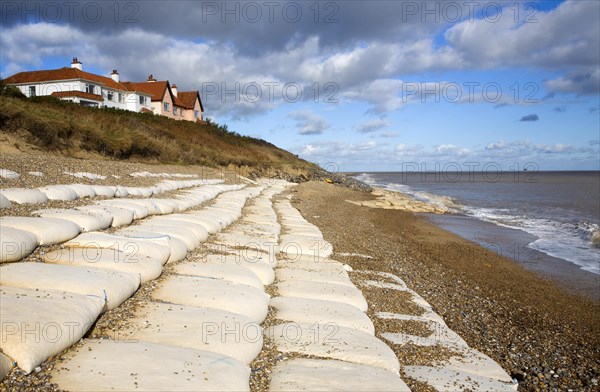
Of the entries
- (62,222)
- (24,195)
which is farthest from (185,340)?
(24,195)

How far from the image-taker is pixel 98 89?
3625 cm

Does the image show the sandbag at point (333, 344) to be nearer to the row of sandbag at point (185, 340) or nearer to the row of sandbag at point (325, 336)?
the row of sandbag at point (325, 336)

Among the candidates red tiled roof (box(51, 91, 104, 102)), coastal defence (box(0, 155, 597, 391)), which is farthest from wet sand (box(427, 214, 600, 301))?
red tiled roof (box(51, 91, 104, 102))

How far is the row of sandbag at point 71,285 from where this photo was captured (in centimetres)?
273

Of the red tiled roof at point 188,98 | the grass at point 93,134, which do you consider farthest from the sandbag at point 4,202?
the red tiled roof at point 188,98

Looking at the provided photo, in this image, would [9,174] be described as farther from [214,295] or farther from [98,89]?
[98,89]

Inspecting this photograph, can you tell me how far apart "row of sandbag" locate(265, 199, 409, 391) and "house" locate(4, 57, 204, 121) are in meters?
29.2

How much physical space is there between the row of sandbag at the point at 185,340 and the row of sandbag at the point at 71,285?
18 centimetres

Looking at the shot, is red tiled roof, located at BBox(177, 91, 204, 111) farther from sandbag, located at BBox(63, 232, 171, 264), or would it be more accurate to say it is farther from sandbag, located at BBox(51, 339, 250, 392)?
sandbag, located at BBox(51, 339, 250, 392)

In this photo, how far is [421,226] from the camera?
57.6 ft

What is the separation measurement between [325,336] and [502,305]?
4.48m

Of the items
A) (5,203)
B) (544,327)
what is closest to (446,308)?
(544,327)

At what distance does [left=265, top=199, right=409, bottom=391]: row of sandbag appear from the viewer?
10.8ft

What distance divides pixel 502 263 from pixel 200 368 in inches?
392
